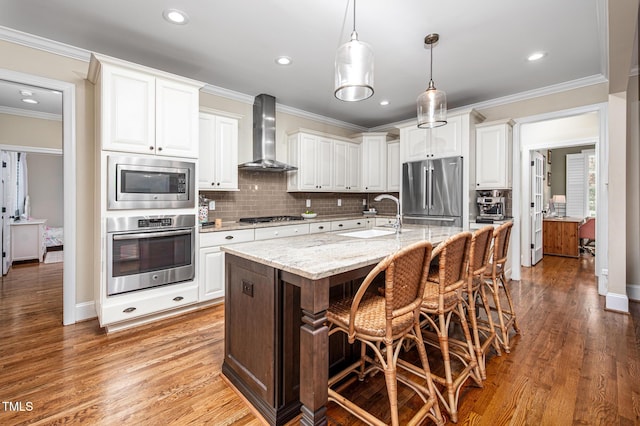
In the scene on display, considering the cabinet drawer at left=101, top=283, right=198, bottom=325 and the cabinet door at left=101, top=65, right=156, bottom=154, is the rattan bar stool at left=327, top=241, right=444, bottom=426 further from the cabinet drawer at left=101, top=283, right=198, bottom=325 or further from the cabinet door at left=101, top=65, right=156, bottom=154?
the cabinet door at left=101, top=65, right=156, bottom=154

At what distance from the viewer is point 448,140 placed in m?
4.32

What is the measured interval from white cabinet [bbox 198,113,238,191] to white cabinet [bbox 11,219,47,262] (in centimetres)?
423

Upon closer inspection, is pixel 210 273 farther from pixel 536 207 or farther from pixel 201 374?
pixel 536 207

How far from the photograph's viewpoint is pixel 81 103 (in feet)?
9.66

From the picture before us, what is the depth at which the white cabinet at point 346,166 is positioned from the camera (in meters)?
5.09

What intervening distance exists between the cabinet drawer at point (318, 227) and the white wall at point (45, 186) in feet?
21.9

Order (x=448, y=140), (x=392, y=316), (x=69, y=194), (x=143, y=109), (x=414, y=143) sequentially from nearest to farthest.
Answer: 1. (x=392, y=316)
2. (x=143, y=109)
3. (x=69, y=194)
4. (x=448, y=140)
5. (x=414, y=143)

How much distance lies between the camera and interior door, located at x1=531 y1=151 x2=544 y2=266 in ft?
17.2

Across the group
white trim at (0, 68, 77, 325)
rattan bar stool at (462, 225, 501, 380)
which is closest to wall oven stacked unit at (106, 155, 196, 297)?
white trim at (0, 68, 77, 325)

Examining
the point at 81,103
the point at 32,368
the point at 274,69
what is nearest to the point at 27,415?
the point at 32,368

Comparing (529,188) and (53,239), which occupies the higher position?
(529,188)

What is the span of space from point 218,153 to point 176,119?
31.6 inches

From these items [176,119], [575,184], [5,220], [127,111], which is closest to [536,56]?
[176,119]

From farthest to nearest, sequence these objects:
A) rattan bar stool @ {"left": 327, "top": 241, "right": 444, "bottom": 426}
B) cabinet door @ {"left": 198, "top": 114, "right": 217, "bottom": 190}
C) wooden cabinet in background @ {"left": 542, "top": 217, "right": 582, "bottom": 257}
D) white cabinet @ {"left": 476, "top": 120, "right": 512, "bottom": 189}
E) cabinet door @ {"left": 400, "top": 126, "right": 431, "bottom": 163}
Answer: wooden cabinet in background @ {"left": 542, "top": 217, "right": 582, "bottom": 257}, cabinet door @ {"left": 400, "top": 126, "right": 431, "bottom": 163}, white cabinet @ {"left": 476, "top": 120, "right": 512, "bottom": 189}, cabinet door @ {"left": 198, "top": 114, "right": 217, "bottom": 190}, rattan bar stool @ {"left": 327, "top": 241, "right": 444, "bottom": 426}
